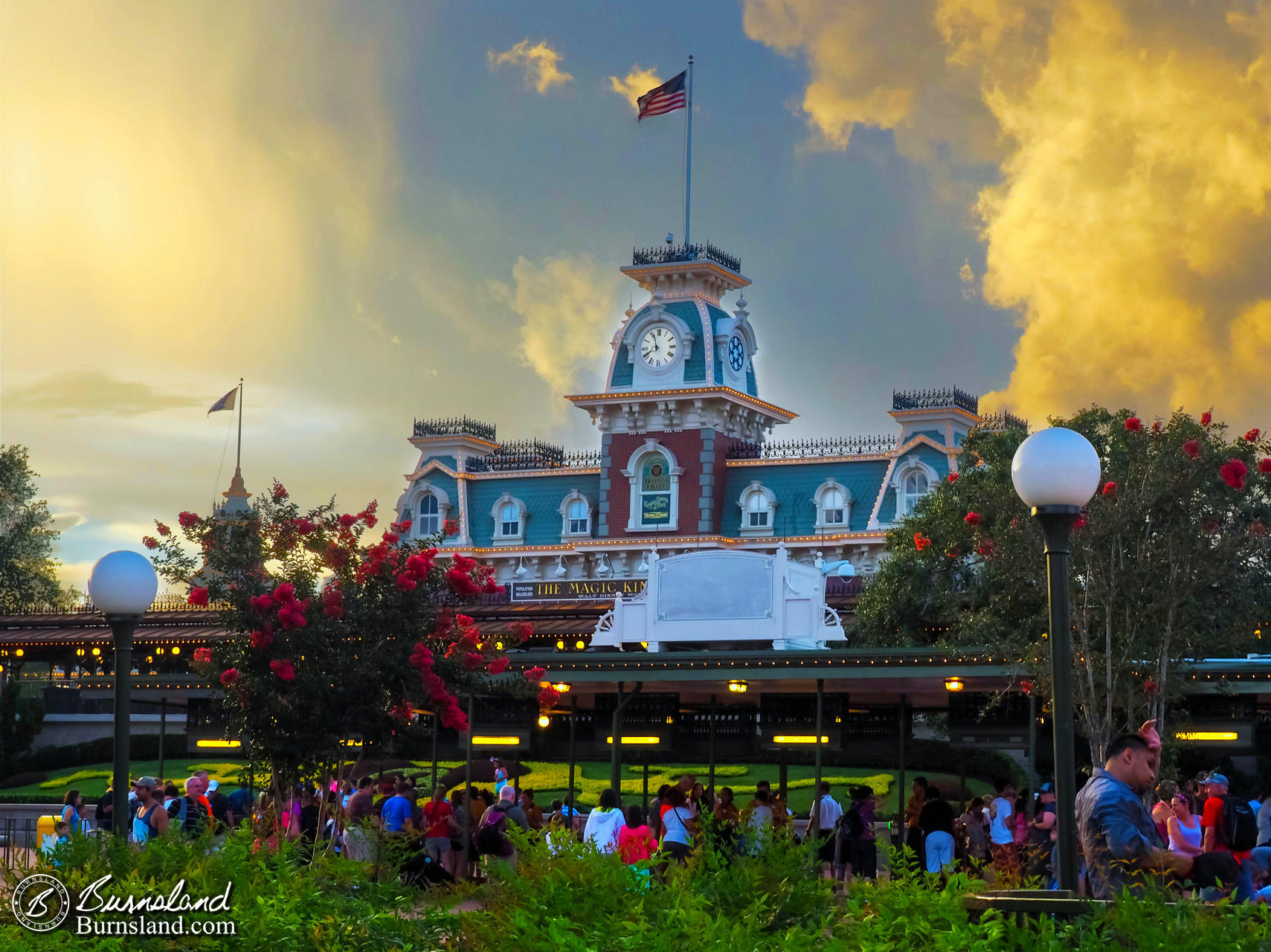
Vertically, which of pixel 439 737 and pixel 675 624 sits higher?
pixel 675 624

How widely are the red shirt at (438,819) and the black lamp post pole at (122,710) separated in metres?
7.20

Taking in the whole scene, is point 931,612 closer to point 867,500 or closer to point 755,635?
point 755,635

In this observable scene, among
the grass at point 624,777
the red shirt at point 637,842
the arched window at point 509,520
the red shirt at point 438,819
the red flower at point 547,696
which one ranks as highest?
the arched window at point 509,520

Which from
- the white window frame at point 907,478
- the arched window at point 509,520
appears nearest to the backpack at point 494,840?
the white window frame at point 907,478

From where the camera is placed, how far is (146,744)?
48.7m

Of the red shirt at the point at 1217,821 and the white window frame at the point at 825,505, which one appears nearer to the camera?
the red shirt at the point at 1217,821

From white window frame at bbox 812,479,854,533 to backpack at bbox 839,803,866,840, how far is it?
37662 mm

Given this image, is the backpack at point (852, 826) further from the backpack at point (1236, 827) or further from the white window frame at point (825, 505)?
the white window frame at point (825, 505)

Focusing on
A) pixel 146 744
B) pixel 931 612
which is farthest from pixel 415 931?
pixel 146 744

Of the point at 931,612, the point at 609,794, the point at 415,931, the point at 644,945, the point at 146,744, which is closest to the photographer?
the point at 644,945

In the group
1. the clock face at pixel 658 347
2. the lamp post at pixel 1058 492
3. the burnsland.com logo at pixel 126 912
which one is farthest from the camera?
the clock face at pixel 658 347

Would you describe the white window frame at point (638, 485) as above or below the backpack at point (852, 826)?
above

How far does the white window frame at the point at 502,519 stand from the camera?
Result: 207ft

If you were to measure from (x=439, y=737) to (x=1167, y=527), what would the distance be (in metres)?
13.0
